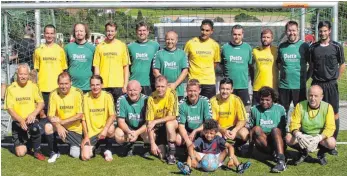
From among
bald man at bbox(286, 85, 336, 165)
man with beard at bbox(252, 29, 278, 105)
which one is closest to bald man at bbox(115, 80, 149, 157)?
man with beard at bbox(252, 29, 278, 105)

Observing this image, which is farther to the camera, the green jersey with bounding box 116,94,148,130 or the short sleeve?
the green jersey with bounding box 116,94,148,130

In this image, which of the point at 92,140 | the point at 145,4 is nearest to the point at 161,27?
the point at 145,4

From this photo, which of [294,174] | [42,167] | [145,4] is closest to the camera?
[294,174]

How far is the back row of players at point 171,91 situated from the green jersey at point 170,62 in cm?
1

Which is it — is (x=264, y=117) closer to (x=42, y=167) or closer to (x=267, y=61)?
(x=267, y=61)

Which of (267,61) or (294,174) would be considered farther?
(267,61)

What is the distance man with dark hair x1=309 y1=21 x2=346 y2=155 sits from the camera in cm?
570

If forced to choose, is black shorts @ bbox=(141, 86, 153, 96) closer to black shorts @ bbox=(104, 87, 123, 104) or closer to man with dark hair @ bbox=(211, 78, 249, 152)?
black shorts @ bbox=(104, 87, 123, 104)

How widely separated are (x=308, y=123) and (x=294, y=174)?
2.07ft

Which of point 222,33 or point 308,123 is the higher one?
point 222,33

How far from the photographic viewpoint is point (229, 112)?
18.7 feet

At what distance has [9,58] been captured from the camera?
725cm

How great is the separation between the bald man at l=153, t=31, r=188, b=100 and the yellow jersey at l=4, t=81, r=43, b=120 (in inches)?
59.7

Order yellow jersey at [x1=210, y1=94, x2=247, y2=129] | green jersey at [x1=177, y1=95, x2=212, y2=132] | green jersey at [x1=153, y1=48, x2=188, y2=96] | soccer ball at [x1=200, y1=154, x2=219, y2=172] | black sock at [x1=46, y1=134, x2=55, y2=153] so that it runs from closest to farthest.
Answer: soccer ball at [x1=200, y1=154, x2=219, y2=172] → green jersey at [x1=177, y1=95, x2=212, y2=132] → yellow jersey at [x1=210, y1=94, x2=247, y2=129] → black sock at [x1=46, y1=134, x2=55, y2=153] → green jersey at [x1=153, y1=48, x2=188, y2=96]
